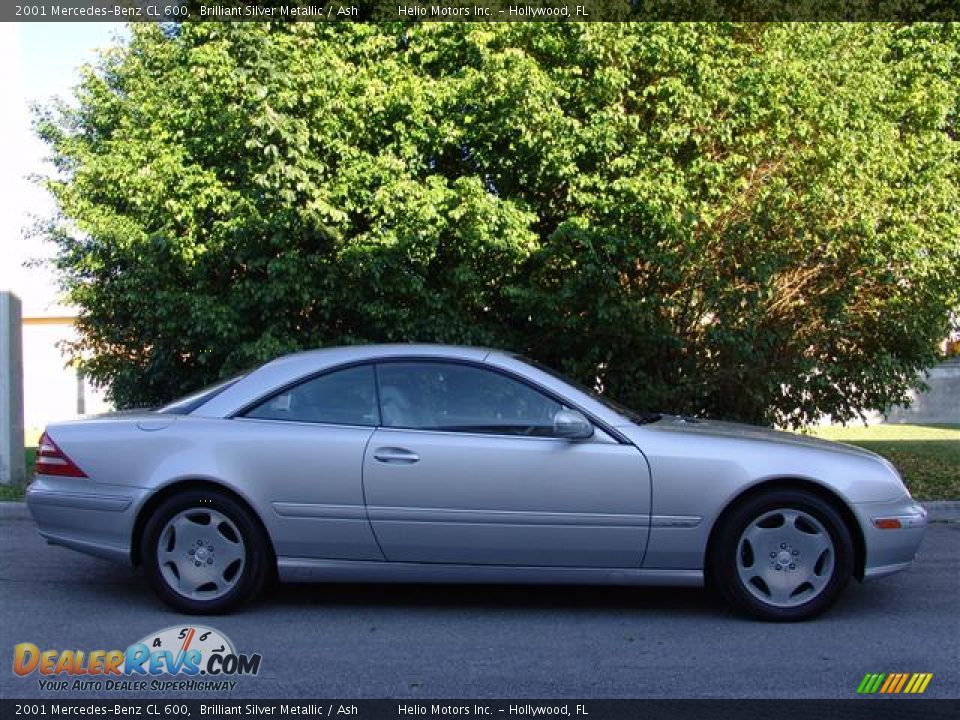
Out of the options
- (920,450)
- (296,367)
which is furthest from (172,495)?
(920,450)

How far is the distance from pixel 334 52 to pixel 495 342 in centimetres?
315

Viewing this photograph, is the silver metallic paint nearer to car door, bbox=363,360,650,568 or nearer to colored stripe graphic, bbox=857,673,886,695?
car door, bbox=363,360,650,568

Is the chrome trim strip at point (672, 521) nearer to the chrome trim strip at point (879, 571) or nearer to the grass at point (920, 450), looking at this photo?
the chrome trim strip at point (879, 571)

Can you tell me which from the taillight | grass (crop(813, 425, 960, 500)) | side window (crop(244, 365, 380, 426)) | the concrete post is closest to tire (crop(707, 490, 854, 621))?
side window (crop(244, 365, 380, 426))

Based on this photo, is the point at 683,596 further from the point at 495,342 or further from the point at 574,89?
the point at 574,89

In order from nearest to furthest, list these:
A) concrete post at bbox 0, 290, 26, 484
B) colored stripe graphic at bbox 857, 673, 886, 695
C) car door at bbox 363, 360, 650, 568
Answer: colored stripe graphic at bbox 857, 673, 886, 695 < car door at bbox 363, 360, 650, 568 < concrete post at bbox 0, 290, 26, 484

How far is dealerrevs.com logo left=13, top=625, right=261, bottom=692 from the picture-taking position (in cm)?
429

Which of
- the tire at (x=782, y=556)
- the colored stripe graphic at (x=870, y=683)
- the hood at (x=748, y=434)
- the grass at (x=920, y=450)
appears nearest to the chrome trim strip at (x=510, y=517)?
the tire at (x=782, y=556)

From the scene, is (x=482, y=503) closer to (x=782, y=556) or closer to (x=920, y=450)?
(x=782, y=556)

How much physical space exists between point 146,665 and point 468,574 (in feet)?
5.38

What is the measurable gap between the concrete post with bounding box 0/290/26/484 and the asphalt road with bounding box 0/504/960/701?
396cm

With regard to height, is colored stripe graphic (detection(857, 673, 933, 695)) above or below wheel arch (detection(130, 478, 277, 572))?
below

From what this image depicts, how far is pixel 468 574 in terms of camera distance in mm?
5207
